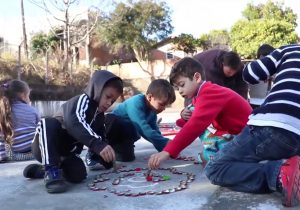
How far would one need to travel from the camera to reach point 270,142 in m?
2.24

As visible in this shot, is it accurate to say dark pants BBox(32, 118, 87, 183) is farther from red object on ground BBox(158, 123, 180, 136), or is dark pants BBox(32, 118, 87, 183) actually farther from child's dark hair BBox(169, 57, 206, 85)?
red object on ground BBox(158, 123, 180, 136)

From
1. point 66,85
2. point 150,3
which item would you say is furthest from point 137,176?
point 150,3

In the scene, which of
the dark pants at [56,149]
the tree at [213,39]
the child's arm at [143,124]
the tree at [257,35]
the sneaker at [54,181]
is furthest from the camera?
the tree at [213,39]

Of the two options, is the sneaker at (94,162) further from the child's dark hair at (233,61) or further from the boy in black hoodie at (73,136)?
the child's dark hair at (233,61)

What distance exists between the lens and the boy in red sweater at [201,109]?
8.45 feet

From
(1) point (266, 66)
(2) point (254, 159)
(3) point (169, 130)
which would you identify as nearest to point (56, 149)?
(2) point (254, 159)

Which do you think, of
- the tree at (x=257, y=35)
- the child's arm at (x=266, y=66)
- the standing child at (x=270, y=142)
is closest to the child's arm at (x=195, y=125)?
the standing child at (x=270, y=142)

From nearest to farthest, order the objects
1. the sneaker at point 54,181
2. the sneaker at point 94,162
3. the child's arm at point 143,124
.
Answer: the sneaker at point 54,181 < the sneaker at point 94,162 < the child's arm at point 143,124

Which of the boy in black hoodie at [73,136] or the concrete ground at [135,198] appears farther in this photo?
the boy in black hoodie at [73,136]

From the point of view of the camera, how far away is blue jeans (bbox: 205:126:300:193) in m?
2.21

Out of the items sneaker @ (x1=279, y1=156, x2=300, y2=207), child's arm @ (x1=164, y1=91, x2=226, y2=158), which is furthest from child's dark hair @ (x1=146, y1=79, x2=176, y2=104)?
sneaker @ (x1=279, y1=156, x2=300, y2=207)

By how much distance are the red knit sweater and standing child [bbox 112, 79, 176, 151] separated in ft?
1.99

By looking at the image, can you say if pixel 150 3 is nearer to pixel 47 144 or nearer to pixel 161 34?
pixel 161 34

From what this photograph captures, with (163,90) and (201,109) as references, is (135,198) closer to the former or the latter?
(201,109)
